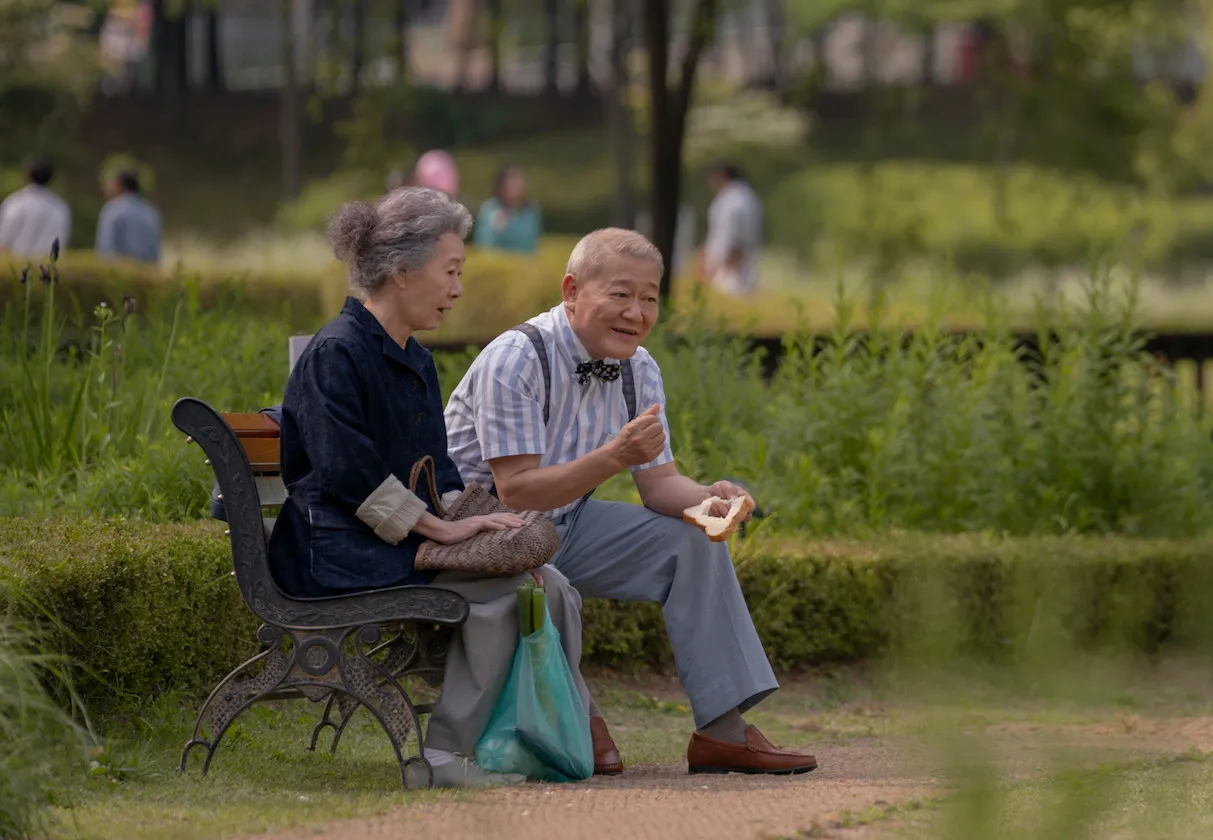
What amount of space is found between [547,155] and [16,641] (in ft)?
130

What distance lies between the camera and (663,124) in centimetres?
1266

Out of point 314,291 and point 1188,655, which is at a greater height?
point 314,291

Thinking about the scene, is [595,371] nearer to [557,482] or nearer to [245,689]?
[557,482]

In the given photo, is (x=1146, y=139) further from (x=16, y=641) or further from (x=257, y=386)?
(x=16, y=641)

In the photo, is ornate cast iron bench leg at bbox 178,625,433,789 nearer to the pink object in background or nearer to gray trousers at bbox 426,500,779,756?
gray trousers at bbox 426,500,779,756

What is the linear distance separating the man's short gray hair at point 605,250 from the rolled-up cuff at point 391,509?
80 cm

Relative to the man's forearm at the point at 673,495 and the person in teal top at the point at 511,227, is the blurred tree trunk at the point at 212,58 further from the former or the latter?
the man's forearm at the point at 673,495

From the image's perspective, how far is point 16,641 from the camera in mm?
4004

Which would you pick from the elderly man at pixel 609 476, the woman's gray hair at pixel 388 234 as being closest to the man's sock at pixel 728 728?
the elderly man at pixel 609 476

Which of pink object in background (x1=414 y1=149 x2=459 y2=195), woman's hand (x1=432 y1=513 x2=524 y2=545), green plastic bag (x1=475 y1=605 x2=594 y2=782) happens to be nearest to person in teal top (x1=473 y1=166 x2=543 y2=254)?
pink object in background (x1=414 y1=149 x2=459 y2=195)

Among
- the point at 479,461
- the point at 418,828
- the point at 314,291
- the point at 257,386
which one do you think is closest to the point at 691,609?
the point at 479,461

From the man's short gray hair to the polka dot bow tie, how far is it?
0.23 metres

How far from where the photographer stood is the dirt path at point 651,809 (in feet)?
11.5

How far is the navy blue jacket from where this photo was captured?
13.8 feet
